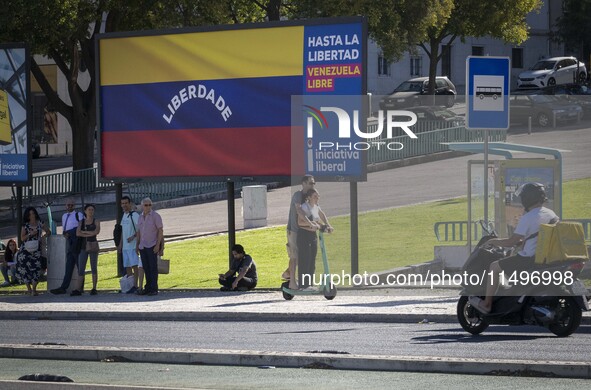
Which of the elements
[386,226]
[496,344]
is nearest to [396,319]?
[496,344]

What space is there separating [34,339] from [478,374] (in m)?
6.78

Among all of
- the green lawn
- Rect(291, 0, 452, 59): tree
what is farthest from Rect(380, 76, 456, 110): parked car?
the green lawn

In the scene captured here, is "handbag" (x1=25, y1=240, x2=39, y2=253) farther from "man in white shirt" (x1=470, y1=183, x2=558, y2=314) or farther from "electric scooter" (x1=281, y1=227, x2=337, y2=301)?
"man in white shirt" (x1=470, y1=183, x2=558, y2=314)

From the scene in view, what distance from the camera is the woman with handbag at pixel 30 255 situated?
2297cm

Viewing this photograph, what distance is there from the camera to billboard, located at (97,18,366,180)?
2164cm

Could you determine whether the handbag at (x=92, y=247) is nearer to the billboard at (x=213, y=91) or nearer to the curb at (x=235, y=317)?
the billboard at (x=213, y=91)

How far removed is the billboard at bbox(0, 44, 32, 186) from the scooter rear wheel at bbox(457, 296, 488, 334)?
43.2 feet

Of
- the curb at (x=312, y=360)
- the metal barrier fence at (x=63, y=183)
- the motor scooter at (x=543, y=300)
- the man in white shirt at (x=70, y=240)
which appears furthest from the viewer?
the metal barrier fence at (x=63, y=183)

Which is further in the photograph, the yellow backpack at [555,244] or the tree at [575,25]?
the tree at [575,25]

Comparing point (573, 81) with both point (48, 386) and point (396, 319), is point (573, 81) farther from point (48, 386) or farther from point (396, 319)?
point (48, 386)

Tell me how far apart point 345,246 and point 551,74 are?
4028 centimetres

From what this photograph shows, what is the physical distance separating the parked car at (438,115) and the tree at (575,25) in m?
28.4

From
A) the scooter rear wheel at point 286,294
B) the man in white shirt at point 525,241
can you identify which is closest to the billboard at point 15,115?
the scooter rear wheel at point 286,294

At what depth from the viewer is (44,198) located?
41000 millimetres
